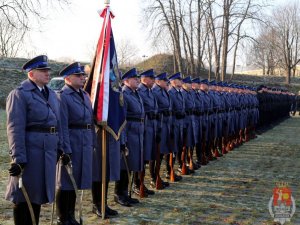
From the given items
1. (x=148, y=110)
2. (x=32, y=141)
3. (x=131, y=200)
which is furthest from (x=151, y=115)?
(x=32, y=141)

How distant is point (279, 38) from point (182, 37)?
34.4m

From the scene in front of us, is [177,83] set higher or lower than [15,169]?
higher

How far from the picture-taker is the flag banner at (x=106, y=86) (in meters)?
5.80

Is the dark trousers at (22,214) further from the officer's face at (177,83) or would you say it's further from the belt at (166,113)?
the officer's face at (177,83)

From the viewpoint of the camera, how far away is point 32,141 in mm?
4270

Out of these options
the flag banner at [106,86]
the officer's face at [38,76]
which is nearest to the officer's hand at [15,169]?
the officer's face at [38,76]

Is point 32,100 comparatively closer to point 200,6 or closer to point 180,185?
point 180,185

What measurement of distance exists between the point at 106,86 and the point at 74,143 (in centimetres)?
103

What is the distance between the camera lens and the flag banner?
5.80m

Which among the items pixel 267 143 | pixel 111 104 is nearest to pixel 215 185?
pixel 111 104

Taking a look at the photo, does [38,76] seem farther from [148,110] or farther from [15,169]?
[148,110]

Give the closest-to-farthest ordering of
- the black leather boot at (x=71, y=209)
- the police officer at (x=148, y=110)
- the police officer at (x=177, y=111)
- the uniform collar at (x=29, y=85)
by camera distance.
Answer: the uniform collar at (x=29, y=85) → the black leather boot at (x=71, y=209) → the police officer at (x=148, y=110) → the police officer at (x=177, y=111)

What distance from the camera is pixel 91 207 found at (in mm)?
6242

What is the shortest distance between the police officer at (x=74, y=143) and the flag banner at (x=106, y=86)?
1.64 feet
